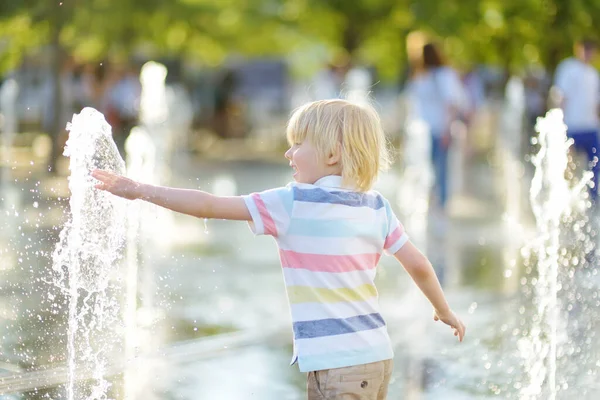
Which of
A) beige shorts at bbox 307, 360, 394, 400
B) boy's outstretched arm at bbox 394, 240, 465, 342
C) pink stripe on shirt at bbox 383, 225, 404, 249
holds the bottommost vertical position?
beige shorts at bbox 307, 360, 394, 400

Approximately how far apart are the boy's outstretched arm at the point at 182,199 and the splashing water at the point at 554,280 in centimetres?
235

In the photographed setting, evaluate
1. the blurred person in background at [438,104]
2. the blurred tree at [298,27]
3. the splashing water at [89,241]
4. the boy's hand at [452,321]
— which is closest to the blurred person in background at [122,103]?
the blurred tree at [298,27]

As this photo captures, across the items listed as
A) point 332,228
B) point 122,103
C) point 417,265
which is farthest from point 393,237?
point 122,103

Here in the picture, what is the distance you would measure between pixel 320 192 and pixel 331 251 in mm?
191

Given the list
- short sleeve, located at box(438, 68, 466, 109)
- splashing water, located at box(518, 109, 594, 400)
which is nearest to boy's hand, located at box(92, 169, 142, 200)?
splashing water, located at box(518, 109, 594, 400)

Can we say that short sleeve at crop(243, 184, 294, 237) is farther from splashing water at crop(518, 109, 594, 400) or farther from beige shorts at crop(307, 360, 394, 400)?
splashing water at crop(518, 109, 594, 400)

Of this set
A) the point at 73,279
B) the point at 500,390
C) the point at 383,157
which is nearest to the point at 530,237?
the point at 500,390

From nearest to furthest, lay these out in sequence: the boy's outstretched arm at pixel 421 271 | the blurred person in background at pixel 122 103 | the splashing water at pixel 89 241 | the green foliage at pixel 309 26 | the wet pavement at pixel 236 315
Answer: the boy's outstretched arm at pixel 421 271 → the splashing water at pixel 89 241 → the wet pavement at pixel 236 315 → the green foliage at pixel 309 26 → the blurred person in background at pixel 122 103

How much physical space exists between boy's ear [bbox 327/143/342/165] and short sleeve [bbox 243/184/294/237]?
163 millimetres

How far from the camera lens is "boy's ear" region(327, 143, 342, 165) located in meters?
3.49

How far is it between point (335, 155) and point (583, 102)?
296 inches

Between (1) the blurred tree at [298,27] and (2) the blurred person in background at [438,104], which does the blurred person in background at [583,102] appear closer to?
(2) the blurred person in background at [438,104]

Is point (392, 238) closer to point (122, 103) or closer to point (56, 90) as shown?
point (56, 90)

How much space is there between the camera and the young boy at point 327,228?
135 inches
